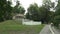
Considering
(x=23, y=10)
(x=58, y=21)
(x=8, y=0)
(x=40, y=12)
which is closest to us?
(x=8, y=0)

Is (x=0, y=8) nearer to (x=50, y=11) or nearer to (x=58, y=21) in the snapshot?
(x=58, y=21)

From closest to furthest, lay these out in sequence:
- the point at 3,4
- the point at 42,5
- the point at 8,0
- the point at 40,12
→ 1. the point at 3,4
2. the point at 8,0
3. the point at 40,12
4. the point at 42,5

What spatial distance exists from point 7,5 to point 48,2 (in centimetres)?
9099

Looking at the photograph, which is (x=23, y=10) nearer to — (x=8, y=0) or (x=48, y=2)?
(x=48, y=2)

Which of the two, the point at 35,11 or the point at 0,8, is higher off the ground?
the point at 0,8

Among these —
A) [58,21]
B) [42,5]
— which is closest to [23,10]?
[42,5]

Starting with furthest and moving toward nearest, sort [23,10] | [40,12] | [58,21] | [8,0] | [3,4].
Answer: [23,10], [40,12], [58,21], [8,0], [3,4]

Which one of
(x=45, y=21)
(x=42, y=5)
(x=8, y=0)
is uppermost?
Answer: (x=8, y=0)

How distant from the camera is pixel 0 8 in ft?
74.8

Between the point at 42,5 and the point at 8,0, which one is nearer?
the point at 8,0

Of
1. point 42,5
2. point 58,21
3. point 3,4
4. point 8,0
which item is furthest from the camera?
point 42,5

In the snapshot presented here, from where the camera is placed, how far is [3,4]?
22344 mm

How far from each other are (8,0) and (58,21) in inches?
1002

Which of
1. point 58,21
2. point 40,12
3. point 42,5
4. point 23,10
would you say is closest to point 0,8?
point 58,21
